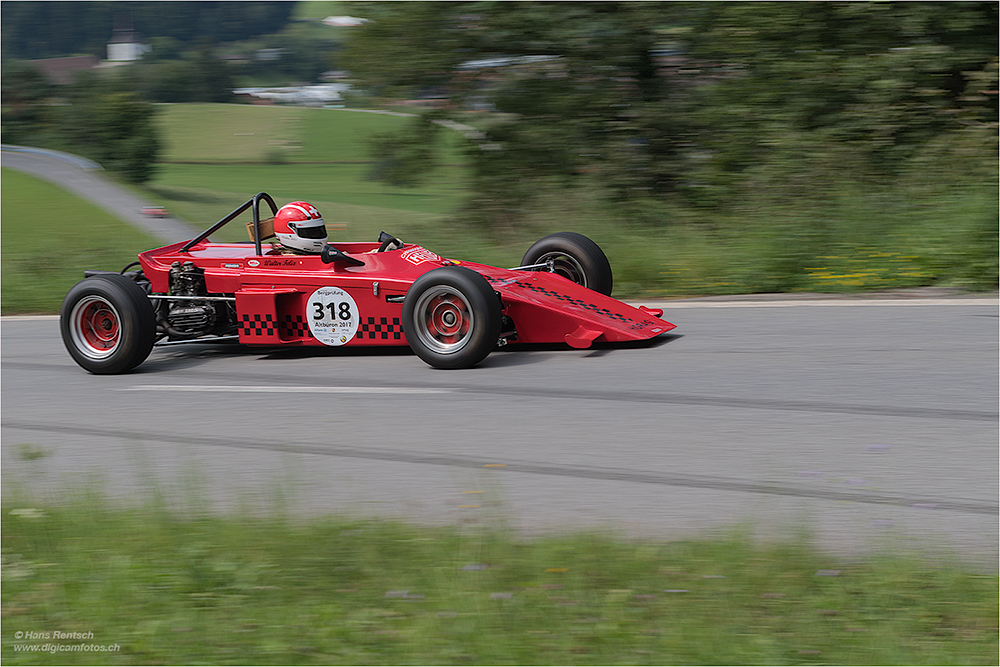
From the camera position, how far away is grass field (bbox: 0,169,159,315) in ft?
42.1

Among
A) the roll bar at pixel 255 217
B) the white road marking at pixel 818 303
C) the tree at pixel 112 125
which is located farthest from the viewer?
the tree at pixel 112 125

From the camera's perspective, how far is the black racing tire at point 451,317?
7.22m

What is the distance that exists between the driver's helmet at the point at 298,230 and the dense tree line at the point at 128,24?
13.8m

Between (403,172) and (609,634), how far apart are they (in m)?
14.4

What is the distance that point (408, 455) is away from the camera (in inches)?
219

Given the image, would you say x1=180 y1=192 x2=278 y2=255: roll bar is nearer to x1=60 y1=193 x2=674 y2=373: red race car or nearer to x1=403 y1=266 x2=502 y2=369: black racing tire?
x1=60 y1=193 x2=674 y2=373: red race car

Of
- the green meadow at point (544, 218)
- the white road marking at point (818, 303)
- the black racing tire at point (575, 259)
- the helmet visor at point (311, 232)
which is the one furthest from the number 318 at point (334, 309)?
the white road marking at point (818, 303)

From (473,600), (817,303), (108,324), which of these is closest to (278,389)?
(108,324)

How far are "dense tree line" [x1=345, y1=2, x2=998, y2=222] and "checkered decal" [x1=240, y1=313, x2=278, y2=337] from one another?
872cm

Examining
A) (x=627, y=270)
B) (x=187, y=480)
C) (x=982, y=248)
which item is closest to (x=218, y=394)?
(x=187, y=480)

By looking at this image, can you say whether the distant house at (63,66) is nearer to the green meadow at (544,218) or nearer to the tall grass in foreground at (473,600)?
the green meadow at (544,218)

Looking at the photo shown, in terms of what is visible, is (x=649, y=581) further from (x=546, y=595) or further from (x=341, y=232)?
(x=341, y=232)

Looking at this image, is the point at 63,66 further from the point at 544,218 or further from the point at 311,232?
the point at 311,232

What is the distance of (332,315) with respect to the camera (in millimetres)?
8102
